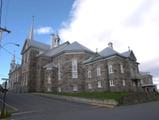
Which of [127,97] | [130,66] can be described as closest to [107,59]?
[130,66]

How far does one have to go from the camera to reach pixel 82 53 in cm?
4372

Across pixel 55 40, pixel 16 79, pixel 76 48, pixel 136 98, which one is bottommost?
pixel 136 98

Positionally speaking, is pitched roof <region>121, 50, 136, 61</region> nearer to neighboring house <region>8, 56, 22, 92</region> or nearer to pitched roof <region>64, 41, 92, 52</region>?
pitched roof <region>64, 41, 92, 52</region>

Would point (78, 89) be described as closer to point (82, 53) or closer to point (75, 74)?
point (75, 74)

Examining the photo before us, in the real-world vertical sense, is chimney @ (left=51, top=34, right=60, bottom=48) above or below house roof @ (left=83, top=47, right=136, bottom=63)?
above

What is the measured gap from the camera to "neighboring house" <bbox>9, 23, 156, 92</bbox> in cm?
3569

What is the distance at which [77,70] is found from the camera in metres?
42.9

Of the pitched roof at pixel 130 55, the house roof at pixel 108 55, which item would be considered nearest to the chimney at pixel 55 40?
the house roof at pixel 108 55

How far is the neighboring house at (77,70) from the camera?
35.7m

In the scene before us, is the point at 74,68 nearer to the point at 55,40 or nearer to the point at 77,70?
the point at 77,70

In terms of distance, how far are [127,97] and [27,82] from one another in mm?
34041

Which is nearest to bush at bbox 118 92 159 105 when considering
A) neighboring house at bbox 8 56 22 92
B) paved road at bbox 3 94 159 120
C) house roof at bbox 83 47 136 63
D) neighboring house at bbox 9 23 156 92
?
paved road at bbox 3 94 159 120

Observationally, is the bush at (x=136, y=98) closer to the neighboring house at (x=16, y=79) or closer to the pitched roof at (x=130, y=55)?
the pitched roof at (x=130, y=55)

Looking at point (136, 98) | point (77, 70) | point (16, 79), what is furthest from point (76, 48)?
point (16, 79)
